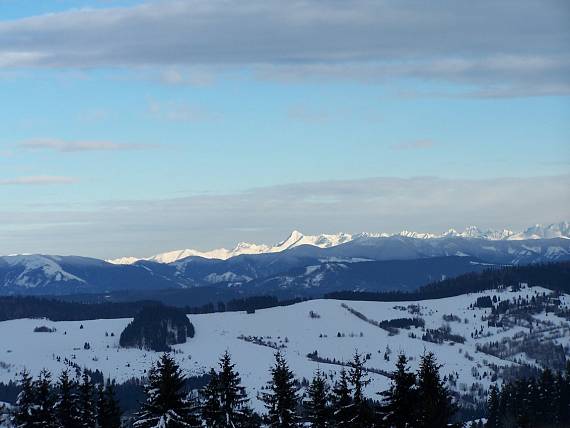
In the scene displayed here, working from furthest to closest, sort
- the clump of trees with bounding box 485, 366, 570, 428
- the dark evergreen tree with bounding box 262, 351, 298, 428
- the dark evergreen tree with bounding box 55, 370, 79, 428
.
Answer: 1. the clump of trees with bounding box 485, 366, 570, 428
2. the dark evergreen tree with bounding box 55, 370, 79, 428
3. the dark evergreen tree with bounding box 262, 351, 298, 428

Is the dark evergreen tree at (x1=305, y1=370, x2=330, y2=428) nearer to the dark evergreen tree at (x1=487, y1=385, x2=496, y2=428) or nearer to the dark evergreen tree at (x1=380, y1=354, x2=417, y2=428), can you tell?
the dark evergreen tree at (x1=380, y1=354, x2=417, y2=428)

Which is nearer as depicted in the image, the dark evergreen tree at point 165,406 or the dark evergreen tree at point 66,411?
the dark evergreen tree at point 165,406

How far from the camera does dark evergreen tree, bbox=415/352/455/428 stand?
5969 cm

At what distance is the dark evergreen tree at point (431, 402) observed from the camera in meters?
59.7

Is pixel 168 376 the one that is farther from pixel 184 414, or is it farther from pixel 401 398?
pixel 401 398

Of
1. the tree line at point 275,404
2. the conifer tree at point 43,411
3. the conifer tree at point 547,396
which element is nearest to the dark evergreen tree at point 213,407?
the tree line at point 275,404

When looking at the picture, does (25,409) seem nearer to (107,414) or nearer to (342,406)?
(107,414)

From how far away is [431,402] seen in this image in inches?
2357

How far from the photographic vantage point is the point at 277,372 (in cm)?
6450

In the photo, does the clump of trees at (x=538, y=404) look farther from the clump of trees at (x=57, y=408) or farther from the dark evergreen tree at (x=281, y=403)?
the dark evergreen tree at (x=281, y=403)

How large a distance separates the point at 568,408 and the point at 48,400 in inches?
3591

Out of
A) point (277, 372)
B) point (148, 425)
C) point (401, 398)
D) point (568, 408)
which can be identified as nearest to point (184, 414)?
point (148, 425)

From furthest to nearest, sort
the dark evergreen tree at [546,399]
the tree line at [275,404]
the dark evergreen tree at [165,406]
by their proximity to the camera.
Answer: the dark evergreen tree at [546,399] → the tree line at [275,404] → the dark evergreen tree at [165,406]

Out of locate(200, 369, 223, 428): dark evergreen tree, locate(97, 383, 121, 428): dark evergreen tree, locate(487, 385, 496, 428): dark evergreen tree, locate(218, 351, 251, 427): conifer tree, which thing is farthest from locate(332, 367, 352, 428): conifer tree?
locate(487, 385, 496, 428): dark evergreen tree
